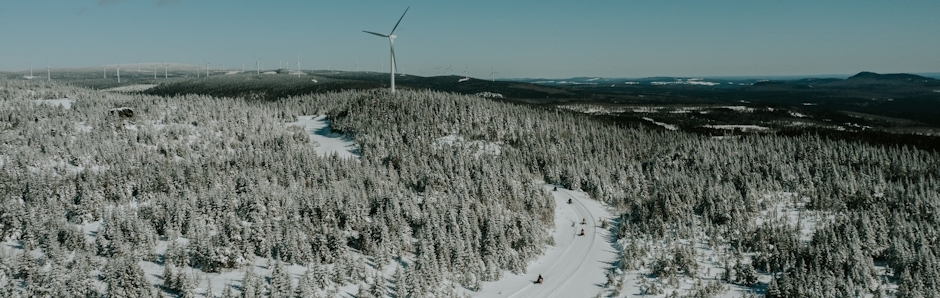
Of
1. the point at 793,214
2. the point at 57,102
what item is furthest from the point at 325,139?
the point at 793,214

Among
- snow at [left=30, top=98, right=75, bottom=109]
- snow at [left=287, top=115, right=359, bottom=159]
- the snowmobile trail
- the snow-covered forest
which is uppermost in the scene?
snow at [left=30, top=98, right=75, bottom=109]

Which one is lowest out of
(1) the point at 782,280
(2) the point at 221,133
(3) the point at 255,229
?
(1) the point at 782,280

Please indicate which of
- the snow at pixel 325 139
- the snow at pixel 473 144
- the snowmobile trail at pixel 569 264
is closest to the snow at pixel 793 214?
the snowmobile trail at pixel 569 264

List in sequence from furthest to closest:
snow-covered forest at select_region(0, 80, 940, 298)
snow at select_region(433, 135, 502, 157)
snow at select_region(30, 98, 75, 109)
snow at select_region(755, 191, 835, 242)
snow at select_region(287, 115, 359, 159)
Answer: snow at select_region(433, 135, 502, 157) → snow at select_region(287, 115, 359, 159) → snow at select_region(30, 98, 75, 109) → snow at select_region(755, 191, 835, 242) → snow-covered forest at select_region(0, 80, 940, 298)

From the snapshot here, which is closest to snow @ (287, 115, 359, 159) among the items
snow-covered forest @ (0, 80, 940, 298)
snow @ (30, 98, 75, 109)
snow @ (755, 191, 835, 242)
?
snow-covered forest @ (0, 80, 940, 298)

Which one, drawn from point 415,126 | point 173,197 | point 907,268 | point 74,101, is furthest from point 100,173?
point 907,268

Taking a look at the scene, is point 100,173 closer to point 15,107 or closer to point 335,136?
point 15,107

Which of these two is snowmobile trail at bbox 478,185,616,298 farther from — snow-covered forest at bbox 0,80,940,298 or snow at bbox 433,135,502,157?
snow at bbox 433,135,502,157
